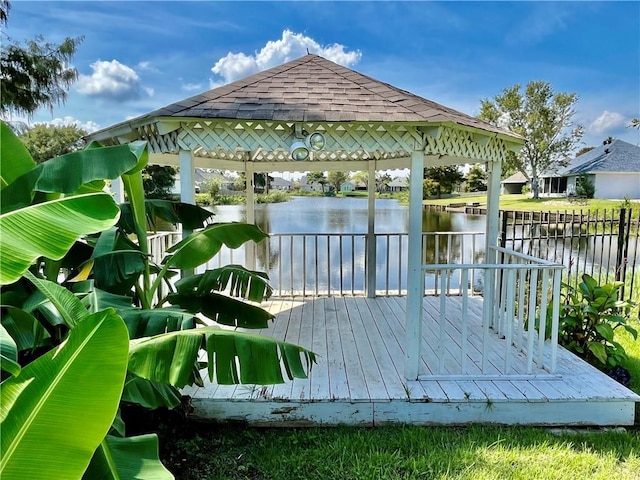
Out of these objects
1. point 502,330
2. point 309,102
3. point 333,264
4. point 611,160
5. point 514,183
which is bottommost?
point 333,264

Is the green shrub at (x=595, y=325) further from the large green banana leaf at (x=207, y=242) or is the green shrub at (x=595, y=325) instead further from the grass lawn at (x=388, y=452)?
the large green banana leaf at (x=207, y=242)

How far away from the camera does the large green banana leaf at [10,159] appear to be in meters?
2.02

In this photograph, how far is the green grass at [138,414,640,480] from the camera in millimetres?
2383

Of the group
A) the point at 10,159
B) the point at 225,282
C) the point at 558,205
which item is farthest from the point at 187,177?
the point at 558,205

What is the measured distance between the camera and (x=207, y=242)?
2.91 metres

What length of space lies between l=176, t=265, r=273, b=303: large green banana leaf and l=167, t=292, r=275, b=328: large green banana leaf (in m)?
0.05

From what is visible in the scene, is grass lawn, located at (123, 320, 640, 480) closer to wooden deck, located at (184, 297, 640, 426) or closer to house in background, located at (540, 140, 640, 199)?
wooden deck, located at (184, 297, 640, 426)

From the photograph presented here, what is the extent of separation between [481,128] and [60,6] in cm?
550

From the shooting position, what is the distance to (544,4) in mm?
5277

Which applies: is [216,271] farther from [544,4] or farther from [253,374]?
[544,4]

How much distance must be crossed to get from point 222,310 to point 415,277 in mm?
1572

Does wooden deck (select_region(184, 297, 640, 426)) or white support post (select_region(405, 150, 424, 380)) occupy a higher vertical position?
white support post (select_region(405, 150, 424, 380))

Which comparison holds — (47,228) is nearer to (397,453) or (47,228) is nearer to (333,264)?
(397,453)

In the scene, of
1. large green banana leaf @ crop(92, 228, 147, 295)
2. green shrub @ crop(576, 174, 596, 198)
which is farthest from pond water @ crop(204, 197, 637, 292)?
green shrub @ crop(576, 174, 596, 198)
